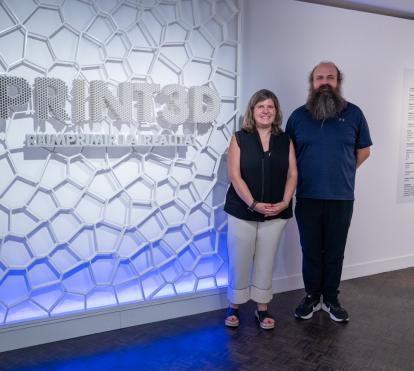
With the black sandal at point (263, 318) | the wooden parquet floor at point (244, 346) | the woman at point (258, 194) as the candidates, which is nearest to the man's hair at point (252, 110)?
the woman at point (258, 194)

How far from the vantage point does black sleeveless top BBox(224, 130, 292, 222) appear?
127 inches

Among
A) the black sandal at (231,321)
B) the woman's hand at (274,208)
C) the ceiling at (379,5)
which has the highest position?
the ceiling at (379,5)

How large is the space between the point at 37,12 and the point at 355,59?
112 inches

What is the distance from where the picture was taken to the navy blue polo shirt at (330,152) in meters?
3.39

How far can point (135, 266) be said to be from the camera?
3467 millimetres

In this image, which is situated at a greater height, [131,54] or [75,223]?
[131,54]

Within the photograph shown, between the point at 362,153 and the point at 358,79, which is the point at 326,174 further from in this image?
the point at 358,79

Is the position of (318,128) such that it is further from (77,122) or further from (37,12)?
(37,12)

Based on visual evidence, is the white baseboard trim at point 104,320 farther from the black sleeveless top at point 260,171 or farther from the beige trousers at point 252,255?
the black sleeveless top at point 260,171

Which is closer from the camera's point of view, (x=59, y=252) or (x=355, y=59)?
(x=59, y=252)

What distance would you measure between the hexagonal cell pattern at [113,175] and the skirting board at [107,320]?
0.07 meters

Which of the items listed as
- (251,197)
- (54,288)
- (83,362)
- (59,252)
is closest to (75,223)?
(59,252)

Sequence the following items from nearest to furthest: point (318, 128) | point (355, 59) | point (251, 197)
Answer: point (251, 197), point (318, 128), point (355, 59)

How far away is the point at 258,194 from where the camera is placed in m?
3.23
